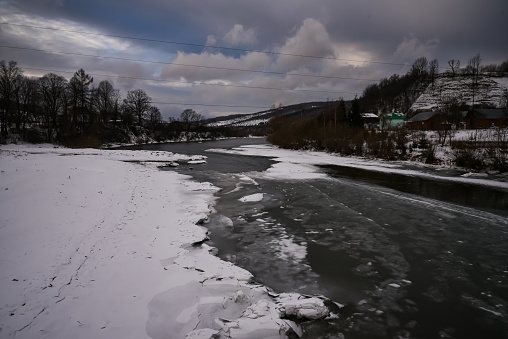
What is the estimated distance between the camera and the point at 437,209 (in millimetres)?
12594

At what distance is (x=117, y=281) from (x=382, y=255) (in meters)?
6.62

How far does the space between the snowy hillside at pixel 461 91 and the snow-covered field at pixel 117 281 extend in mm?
115229

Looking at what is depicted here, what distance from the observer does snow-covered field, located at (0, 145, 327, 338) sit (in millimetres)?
4371

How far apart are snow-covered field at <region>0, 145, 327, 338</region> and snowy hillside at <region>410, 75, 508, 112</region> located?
4537 inches

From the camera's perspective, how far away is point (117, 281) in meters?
5.63

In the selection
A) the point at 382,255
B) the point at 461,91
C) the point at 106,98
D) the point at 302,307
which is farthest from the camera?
the point at 461,91

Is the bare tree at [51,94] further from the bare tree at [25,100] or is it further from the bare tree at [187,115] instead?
the bare tree at [187,115]

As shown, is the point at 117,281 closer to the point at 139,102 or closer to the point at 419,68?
the point at 139,102

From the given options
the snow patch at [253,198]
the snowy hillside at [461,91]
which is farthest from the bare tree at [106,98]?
the snowy hillside at [461,91]

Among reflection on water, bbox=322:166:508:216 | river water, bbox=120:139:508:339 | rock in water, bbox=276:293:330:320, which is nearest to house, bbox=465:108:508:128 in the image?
reflection on water, bbox=322:166:508:216

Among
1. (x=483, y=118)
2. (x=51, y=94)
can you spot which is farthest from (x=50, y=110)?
(x=483, y=118)

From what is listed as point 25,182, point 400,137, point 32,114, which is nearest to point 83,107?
point 32,114

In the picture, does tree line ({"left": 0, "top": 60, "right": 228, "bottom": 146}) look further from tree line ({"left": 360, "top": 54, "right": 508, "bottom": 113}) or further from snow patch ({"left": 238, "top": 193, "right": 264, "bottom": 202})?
tree line ({"left": 360, "top": 54, "right": 508, "bottom": 113})

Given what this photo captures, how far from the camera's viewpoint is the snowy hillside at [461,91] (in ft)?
343
